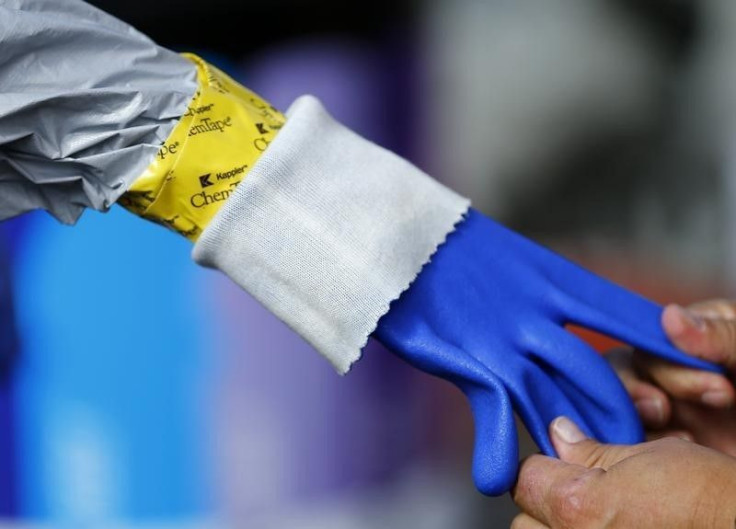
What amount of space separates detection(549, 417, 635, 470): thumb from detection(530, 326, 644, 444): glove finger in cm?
4

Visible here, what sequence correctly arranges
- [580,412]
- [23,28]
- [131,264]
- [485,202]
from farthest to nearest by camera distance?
[485,202]
[131,264]
[580,412]
[23,28]

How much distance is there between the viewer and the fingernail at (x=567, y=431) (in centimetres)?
69

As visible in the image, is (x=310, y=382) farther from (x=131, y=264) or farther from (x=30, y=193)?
(x=30, y=193)

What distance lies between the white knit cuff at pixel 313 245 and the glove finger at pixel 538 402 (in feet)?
0.40

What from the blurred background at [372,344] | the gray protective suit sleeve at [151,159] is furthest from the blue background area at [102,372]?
the gray protective suit sleeve at [151,159]

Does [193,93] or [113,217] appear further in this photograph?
[113,217]

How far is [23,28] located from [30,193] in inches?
5.1

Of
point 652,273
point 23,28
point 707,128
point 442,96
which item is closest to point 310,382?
point 442,96

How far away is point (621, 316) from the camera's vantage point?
2.59 ft

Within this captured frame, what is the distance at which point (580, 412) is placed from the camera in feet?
2.40

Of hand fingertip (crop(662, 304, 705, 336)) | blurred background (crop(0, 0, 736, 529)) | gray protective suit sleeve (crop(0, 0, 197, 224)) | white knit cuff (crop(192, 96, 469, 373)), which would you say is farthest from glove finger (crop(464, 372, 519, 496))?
blurred background (crop(0, 0, 736, 529))

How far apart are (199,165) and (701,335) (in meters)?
0.48

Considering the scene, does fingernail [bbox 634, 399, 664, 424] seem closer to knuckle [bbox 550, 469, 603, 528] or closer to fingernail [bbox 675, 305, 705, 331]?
fingernail [bbox 675, 305, 705, 331]

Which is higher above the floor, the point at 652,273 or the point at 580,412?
the point at 580,412
